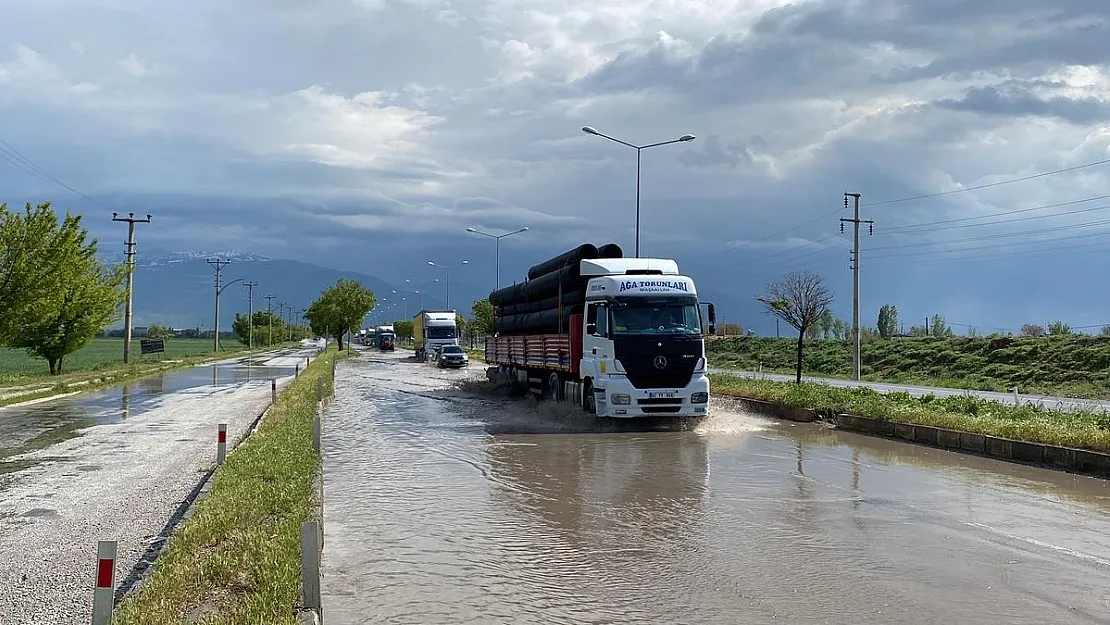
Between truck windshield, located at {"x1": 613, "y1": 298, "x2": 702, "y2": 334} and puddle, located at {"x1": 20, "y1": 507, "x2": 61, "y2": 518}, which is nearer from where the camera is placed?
puddle, located at {"x1": 20, "y1": 507, "x2": 61, "y2": 518}

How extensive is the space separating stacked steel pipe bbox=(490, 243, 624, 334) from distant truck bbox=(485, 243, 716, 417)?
5 cm

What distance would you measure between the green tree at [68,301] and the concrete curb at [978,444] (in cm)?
2504

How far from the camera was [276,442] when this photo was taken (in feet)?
46.5

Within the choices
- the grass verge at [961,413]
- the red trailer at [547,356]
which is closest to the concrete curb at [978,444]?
the grass verge at [961,413]

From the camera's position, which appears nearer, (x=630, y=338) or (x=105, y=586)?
(x=105, y=586)

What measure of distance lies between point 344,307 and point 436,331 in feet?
92.3

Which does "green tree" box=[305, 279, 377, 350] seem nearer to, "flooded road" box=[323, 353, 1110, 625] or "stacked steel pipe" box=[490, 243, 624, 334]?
"stacked steel pipe" box=[490, 243, 624, 334]

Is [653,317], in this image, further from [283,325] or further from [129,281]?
[283,325]

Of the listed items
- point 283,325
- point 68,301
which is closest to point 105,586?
point 68,301

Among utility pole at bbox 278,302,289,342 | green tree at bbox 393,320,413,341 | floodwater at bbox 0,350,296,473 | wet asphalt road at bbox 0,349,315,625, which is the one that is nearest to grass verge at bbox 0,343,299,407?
floodwater at bbox 0,350,296,473

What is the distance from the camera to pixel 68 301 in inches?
1569

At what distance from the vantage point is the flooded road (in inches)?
258

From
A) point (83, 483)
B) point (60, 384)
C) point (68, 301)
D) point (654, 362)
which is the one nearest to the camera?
point (83, 483)

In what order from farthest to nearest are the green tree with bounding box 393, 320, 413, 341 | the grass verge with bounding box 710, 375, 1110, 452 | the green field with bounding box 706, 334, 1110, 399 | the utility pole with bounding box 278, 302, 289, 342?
the green tree with bounding box 393, 320, 413, 341 → the utility pole with bounding box 278, 302, 289, 342 → the green field with bounding box 706, 334, 1110, 399 → the grass verge with bounding box 710, 375, 1110, 452
